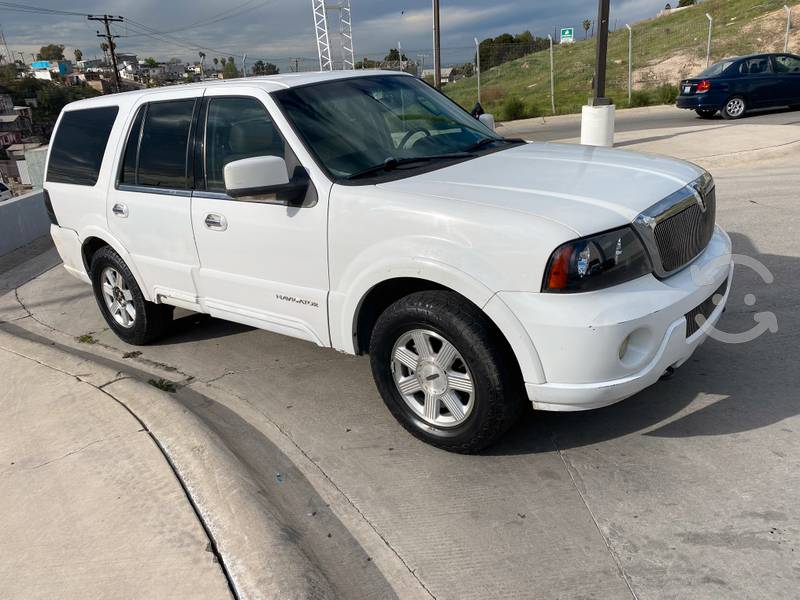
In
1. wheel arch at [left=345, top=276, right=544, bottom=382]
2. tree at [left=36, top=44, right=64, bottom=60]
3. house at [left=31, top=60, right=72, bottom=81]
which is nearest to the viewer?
wheel arch at [left=345, top=276, right=544, bottom=382]

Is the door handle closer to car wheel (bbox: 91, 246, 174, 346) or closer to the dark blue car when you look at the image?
car wheel (bbox: 91, 246, 174, 346)

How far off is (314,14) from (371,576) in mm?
34838

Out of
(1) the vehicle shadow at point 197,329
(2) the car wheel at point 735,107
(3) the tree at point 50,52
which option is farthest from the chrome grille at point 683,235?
(3) the tree at point 50,52

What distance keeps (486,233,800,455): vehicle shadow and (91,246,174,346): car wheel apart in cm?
311

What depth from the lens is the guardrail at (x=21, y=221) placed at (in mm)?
9664

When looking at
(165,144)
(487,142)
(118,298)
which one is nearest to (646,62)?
(487,142)

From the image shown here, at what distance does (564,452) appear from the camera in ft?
11.5

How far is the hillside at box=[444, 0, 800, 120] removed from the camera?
26.9m

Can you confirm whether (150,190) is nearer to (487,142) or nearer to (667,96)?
A: (487,142)

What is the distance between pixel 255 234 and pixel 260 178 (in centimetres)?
55

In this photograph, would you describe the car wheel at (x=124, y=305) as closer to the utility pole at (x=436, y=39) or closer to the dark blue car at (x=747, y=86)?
the dark blue car at (x=747, y=86)

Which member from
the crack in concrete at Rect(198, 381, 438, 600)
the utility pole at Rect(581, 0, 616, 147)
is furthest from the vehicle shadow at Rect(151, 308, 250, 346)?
the utility pole at Rect(581, 0, 616, 147)

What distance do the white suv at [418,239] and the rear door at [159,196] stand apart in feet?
0.05

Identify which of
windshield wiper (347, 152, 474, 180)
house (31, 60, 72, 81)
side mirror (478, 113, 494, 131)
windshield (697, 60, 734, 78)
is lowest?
windshield wiper (347, 152, 474, 180)
